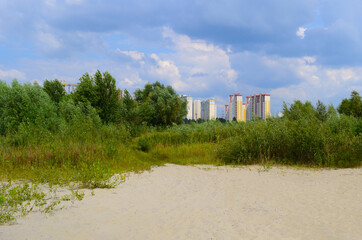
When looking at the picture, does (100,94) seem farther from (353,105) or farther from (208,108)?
(208,108)

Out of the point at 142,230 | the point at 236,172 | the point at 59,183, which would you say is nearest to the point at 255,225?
the point at 142,230

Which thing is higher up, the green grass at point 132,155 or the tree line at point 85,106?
the tree line at point 85,106

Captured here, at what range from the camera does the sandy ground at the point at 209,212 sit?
11.8 ft

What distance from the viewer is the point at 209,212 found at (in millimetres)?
4570

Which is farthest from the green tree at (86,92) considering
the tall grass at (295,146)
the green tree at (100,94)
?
the tall grass at (295,146)

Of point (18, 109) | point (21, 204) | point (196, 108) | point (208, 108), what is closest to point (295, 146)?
point (21, 204)

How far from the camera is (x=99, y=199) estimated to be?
200 inches

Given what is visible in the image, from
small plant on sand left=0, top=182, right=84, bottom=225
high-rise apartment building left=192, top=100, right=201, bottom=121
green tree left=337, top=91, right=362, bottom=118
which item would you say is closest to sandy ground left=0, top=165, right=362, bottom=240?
small plant on sand left=0, top=182, right=84, bottom=225

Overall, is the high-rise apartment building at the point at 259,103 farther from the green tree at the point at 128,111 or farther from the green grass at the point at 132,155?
the green grass at the point at 132,155

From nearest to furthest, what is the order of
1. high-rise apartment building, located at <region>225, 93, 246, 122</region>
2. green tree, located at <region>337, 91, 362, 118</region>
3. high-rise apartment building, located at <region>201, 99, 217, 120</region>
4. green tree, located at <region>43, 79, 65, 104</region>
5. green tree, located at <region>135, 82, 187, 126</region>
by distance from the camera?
1. green tree, located at <region>135, 82, 187, 126</region>
2. green tree, located at <region>337, 91, 362, 118</region>
3. green tree, located at <region>43, 79, 65, 104</region>
4. high-rise apartment building, located at <region>225, 93, 246, 122</region>
5. high-rise apartment building, located at <region>201, 99, 217, 120</region>

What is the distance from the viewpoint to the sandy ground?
3.61 m

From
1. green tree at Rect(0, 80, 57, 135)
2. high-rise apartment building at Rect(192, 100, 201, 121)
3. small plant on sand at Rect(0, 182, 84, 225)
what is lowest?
small plant on sand at Rect(0, 182, 84, 225)

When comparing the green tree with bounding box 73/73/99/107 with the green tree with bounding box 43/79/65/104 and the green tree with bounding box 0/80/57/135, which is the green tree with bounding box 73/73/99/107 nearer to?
the green tree with bounding box 0/80/57/135

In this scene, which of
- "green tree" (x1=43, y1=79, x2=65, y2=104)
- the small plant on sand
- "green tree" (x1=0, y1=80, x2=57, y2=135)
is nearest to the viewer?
the small plant on sand
